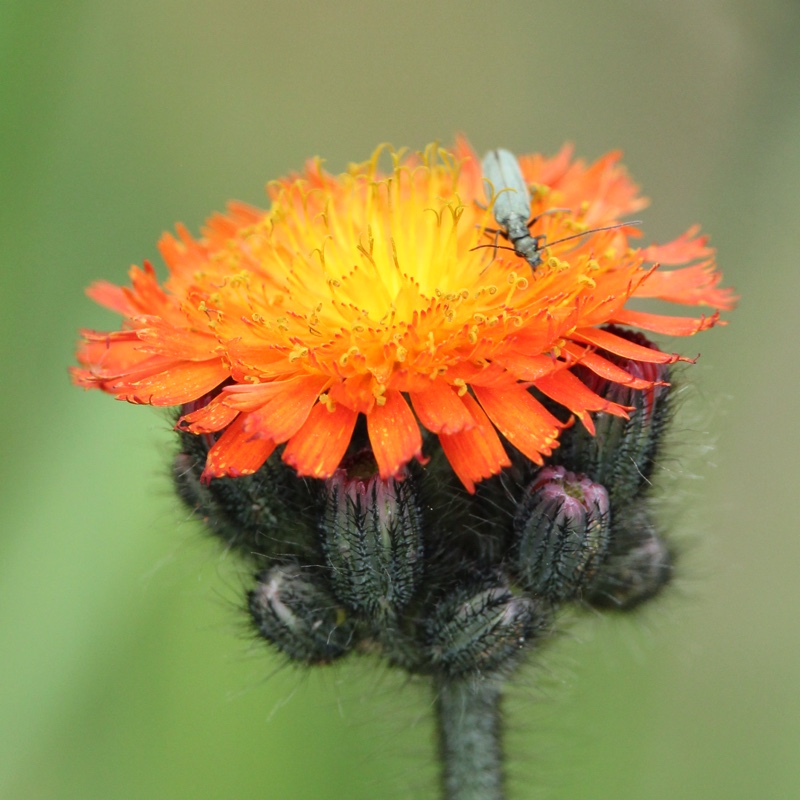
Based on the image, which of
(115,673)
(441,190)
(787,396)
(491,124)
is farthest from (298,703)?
(491,124)

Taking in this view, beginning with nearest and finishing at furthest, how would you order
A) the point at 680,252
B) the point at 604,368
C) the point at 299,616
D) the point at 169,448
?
the point at 604,368 → the point at 299,616 → the point at 680,252 → the point at 169,448

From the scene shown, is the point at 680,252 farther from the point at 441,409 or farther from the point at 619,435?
the point at 441,409

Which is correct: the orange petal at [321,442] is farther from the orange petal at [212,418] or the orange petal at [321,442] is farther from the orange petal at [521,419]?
the orange petal at [521,419]

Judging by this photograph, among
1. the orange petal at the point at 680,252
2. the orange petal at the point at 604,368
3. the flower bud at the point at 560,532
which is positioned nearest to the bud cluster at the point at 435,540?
the flower bud at the point at 560,532

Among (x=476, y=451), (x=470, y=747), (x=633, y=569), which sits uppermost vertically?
(x=476, y=451)

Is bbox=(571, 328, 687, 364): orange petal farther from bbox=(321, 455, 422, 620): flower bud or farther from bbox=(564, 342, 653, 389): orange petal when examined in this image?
bbox=(321, 455, 422, 620): flower bud

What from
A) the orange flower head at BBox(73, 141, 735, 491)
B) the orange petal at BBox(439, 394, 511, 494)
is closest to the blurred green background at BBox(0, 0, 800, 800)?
the orange flower head at BBox(73, 141, 735, 491)

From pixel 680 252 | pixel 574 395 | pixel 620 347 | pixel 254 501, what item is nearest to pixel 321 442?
pixel 254 501
